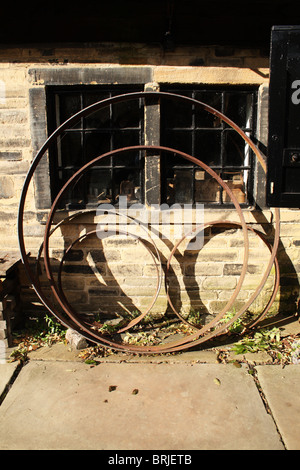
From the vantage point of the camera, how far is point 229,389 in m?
2.81

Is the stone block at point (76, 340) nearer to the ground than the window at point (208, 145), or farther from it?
nearer to the ground

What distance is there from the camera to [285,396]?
2.72 metres

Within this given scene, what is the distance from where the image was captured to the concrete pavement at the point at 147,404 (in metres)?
2.33

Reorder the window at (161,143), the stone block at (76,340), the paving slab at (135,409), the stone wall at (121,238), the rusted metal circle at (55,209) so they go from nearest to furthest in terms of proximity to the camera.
Answer: the paving slab at (135,409), the rusted metal circle at (55,209), the stone block at (76,340), the stone wall at (121,238), the window at (161,143)

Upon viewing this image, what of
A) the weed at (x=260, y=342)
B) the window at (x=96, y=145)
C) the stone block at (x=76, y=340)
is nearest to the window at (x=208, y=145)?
the window at (x=96, y=145)

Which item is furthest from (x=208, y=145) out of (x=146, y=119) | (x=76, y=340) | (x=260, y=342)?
(x=76, y=340)

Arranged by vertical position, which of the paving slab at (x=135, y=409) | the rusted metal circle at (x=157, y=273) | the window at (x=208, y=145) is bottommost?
the paving slab at (x=135, y=409)

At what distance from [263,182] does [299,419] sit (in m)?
2.12

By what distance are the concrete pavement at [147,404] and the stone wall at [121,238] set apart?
75 cm

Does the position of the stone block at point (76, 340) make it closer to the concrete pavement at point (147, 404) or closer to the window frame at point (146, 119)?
the concrete pavement at point (147, 404)

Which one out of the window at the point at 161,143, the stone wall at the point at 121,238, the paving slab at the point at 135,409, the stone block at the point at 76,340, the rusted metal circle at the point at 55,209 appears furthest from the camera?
the window at the point at 161,143

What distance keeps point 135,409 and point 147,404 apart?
100 millimetres

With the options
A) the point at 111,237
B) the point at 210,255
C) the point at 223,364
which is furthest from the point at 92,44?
the point at 223,364

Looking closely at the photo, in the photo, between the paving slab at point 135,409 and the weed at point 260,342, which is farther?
the weed at point 260,342
